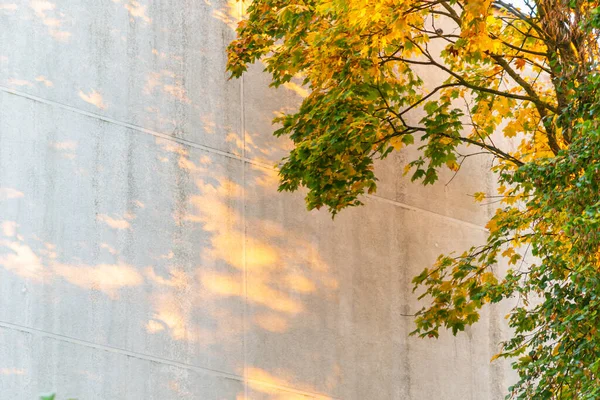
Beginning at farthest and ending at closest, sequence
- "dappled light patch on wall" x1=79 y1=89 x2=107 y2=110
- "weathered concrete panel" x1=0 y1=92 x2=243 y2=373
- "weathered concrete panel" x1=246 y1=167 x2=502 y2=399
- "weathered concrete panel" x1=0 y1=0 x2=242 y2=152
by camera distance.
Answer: "weathered concrete panel" x1=246 y1=167 x2=502 y2=399 < "dappled light patch on wall" x1=79 y1=89 x2=107 y2=110 < "weathered concrete panel" x1=0 y1=0 x2=242 y2=152 < "weathered concrete panel" x1=0 y1=92 x2=243 y2=373

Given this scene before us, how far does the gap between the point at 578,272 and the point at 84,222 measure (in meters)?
5.35

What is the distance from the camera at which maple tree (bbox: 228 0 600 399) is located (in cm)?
845

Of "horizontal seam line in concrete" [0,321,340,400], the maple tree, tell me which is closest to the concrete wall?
"horizontal seam line in concrete" [0,321,340,400]

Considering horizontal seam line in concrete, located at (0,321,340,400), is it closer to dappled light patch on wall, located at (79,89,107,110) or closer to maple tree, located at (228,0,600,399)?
maple tree, located at (228,0,600,399)

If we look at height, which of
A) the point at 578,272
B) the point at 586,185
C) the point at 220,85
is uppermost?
the point at 220,85

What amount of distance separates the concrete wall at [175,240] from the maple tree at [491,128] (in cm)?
97

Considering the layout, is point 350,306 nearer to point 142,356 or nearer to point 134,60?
point 142,356

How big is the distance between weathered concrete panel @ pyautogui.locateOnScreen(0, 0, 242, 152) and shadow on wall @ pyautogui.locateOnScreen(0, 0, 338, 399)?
16 mm

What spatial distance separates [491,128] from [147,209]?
171 inches

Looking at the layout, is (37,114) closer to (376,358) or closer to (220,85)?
(220,85)

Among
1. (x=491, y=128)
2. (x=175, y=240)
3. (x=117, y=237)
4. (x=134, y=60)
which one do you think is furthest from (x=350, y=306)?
(x=134, y=60)

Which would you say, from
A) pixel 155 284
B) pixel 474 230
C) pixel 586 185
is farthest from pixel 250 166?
pixel 586 185

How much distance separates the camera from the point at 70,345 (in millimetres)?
10617

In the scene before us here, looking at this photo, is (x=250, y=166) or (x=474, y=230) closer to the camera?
(x=250, y=166)
